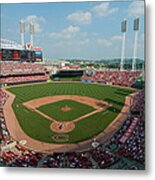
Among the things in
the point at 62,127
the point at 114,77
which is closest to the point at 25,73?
the point at 62,127

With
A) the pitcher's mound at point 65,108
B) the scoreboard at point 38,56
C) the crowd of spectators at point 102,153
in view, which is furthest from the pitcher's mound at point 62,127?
the scoreboard at point 38,56

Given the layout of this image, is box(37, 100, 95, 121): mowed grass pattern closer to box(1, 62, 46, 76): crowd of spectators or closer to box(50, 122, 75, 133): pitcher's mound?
box(50, 122, 75, 133): pitcher's mound

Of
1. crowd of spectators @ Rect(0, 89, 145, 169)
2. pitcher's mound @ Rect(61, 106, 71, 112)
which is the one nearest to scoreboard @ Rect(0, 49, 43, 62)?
pitcher's mound @ Rect(61, 106, 71, 112)

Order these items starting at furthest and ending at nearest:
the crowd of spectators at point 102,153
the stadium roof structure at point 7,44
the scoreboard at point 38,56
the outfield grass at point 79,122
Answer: the scoreboard at point 38,56
the stadium roof structure at point 7,44
the outfield grass at point 79,122
the crowd of spectators at point 102,153

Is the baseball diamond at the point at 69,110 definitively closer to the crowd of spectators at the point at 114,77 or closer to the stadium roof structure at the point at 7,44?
the crowd of spectators at the point at 114,77

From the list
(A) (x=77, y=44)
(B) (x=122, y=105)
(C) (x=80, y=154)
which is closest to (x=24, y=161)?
(C) (x=80, y=154)

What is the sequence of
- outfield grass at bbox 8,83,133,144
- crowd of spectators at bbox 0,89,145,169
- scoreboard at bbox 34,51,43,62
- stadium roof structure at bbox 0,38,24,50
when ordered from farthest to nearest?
scoreboard at bbox 34,51,43,62
stadium roof structure at bbox 0,38,24,50
outfield grass at bbox 8,83,133,144
crowd of spectators at bbox 0,89,145,169
